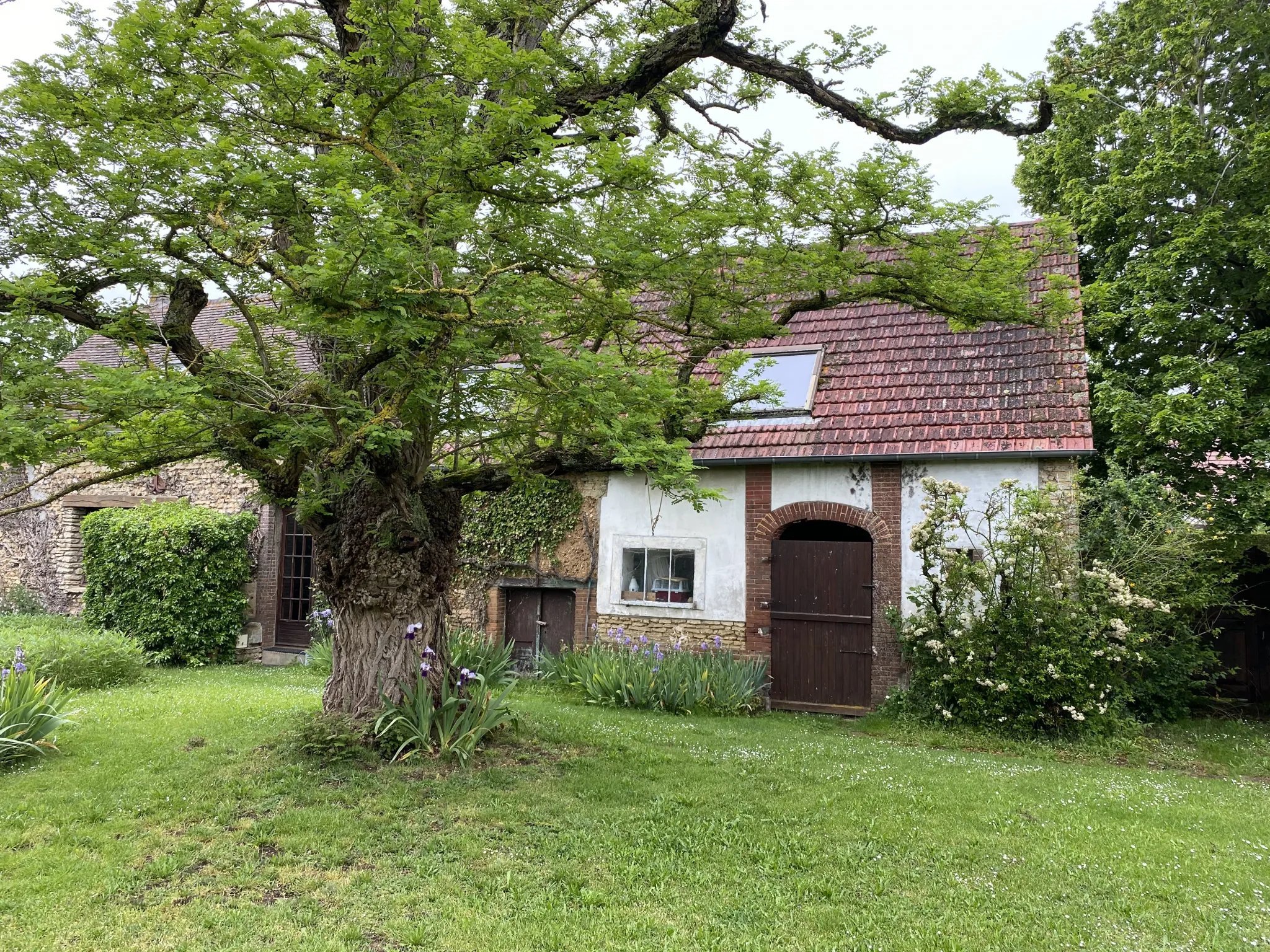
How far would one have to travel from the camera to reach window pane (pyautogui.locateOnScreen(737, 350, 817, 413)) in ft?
37.8

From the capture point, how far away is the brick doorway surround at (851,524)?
1055cm

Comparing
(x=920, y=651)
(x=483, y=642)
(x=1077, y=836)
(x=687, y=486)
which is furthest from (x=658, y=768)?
(x=483, y=642)

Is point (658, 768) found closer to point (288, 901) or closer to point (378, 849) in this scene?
point (378, 849)

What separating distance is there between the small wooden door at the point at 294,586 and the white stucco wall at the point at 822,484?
344 inches

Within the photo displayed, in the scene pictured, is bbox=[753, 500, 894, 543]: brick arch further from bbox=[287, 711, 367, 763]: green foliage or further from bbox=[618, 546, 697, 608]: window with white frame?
bbox=[287, 711, 367, 763]: green foliage

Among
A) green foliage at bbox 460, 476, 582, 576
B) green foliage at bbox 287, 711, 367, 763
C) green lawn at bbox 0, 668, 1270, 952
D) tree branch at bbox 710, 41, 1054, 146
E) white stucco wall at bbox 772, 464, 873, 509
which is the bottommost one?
green lawn at bbox 0, 668, 1270, 952

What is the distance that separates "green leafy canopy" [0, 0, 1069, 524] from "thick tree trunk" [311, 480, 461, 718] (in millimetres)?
251

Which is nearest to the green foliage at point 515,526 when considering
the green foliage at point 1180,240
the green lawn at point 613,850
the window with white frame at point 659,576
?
the window with white frame at point 659,576

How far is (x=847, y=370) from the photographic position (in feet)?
38.8

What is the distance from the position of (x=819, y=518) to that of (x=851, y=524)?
438 mm

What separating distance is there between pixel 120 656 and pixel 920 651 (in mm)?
10256

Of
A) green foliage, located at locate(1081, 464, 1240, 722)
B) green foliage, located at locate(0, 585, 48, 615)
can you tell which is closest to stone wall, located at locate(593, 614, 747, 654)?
green foliage, located at locate(1081, 464, 1240, 722)

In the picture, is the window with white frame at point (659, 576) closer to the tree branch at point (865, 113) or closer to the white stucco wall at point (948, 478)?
the white stucco wall at point (948, 478)

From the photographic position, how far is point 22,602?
626 inches
